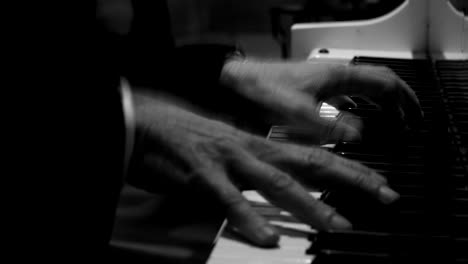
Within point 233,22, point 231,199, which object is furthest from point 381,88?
point 233,22

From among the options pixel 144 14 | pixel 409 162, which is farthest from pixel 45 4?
pixel 144 14

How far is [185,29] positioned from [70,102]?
7192mm

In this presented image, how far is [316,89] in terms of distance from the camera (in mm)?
1101

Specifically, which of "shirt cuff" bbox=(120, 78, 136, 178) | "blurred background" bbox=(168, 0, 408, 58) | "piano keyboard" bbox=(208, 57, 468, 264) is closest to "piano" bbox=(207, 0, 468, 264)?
"piano keyboard" bbox=(208, 57, 468, 264)

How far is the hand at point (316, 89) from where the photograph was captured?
0.98m

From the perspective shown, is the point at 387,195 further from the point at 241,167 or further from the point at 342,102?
the point at 342,102

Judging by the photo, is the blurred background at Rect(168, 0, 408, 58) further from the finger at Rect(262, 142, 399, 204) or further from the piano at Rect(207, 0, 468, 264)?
the finger at Rect(262, 142, 399, 204)

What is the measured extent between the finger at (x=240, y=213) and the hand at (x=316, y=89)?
0.27 m

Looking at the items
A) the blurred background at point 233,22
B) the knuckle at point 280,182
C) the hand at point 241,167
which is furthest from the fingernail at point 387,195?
the blurred background at point 233,22

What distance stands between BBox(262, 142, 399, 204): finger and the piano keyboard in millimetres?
14

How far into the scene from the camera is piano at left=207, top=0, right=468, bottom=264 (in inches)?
25.0

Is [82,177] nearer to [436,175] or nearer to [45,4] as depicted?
[45,4]

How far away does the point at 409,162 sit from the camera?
0.87 m

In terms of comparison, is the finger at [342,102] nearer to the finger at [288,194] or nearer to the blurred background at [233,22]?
the finger at [288,194]
